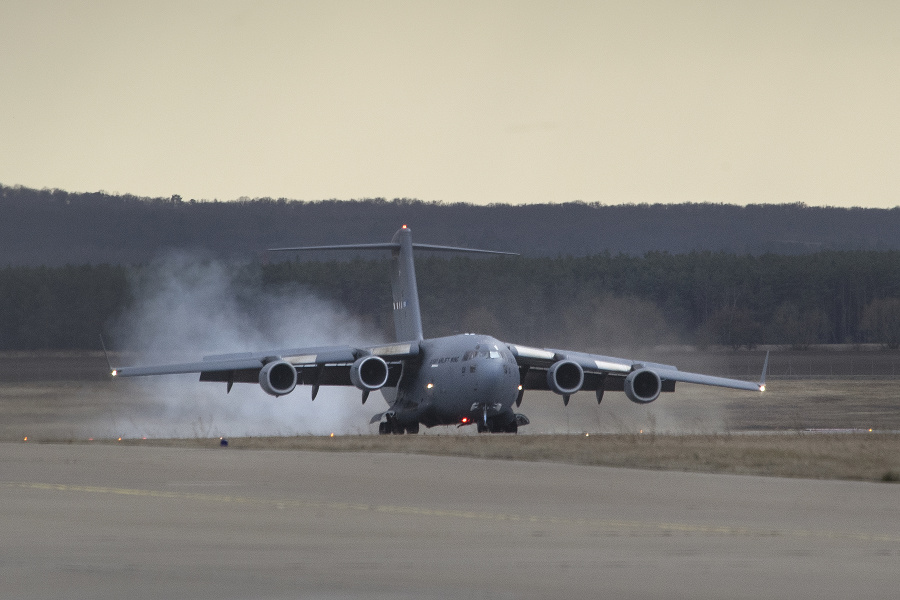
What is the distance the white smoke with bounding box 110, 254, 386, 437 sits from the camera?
Answer: 46469mm

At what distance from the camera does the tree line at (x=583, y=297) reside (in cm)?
9544

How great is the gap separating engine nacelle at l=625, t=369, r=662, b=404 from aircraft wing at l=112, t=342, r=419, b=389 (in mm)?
5554

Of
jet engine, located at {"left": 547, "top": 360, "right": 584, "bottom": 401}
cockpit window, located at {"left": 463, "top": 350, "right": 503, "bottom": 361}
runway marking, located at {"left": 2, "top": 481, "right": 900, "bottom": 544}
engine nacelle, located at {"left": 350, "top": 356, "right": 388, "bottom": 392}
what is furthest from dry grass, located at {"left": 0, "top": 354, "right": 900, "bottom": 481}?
runway marking, located at {"left": 2, "top": 481, "right": 900, "bottom": 544}

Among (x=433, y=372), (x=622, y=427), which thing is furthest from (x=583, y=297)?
(x=433, y=372)

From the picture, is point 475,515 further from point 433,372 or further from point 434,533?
point 433,372

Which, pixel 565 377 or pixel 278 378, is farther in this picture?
pixel 565 377

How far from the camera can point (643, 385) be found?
114 ft

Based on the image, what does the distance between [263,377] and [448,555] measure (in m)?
23.6

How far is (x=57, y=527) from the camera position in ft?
34.8

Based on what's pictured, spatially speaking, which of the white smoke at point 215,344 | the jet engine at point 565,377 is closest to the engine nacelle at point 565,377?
the jet engine at point 565,377

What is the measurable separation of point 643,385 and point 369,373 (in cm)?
717

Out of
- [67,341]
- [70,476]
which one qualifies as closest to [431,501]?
[70,476]

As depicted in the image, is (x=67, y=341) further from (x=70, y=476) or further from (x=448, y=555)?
(x=448, y=555)

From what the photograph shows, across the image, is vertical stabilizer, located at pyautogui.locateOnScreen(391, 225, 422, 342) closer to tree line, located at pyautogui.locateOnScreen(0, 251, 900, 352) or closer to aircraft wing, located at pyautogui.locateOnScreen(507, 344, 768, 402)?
aircraft wing, located at pyautogui.locateOnScreen(507, 344, 768, 402)
